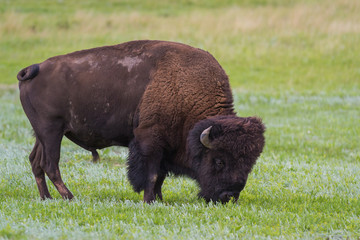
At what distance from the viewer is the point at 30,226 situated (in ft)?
20.1

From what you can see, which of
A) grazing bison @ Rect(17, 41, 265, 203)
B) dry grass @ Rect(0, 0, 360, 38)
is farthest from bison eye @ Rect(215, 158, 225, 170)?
dry grass @ Rect(0, 0, 360, 38)

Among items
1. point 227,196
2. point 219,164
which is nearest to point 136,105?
point 219,164

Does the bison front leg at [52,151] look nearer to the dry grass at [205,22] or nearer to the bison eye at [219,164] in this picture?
the bison eye at [219,164]

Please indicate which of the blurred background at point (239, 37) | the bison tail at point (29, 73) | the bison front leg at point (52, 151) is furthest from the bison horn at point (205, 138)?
the blurred background at point (239, 37)

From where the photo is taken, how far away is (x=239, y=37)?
95.7ft

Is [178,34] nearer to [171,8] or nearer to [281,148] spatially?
[171,8]

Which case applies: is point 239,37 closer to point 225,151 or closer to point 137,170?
point 137,170

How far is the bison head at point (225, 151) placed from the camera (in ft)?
23.5

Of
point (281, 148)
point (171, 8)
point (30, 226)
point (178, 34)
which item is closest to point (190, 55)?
point (30, 226)

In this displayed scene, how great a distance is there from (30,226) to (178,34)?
24726mm

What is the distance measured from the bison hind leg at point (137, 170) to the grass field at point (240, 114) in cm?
36

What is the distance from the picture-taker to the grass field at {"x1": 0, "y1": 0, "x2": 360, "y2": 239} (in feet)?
21.0

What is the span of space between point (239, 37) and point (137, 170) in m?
22.2

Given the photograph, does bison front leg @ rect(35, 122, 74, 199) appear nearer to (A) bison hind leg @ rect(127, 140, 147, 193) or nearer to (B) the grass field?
(B) the grass field
